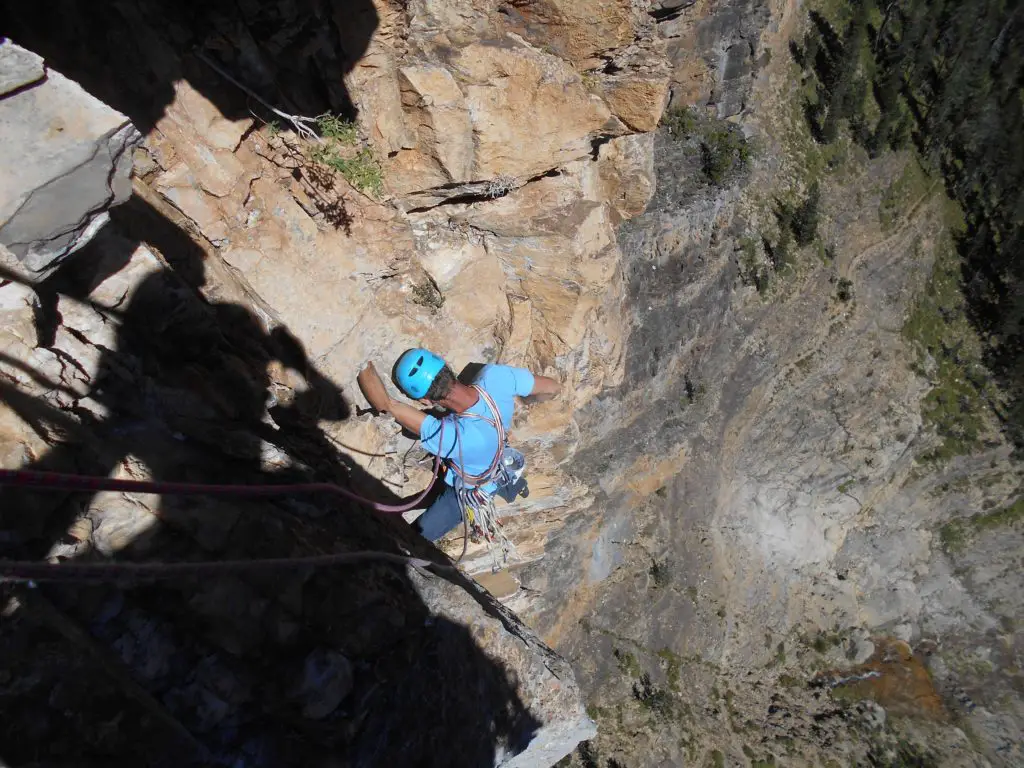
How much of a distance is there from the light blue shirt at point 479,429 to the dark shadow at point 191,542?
74cm

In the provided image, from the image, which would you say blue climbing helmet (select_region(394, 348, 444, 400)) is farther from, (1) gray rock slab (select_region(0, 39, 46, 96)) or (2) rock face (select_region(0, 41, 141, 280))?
(1) gray rock slab (select_region(0, 39, 46, 96))

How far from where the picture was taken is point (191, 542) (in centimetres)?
266

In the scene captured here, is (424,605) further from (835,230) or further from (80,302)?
(835,230)

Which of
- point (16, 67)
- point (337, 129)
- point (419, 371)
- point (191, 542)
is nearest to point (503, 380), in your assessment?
point (419, 371)

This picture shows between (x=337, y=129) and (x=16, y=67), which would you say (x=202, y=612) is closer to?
(x=16, y=67)

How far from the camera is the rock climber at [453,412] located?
414cm

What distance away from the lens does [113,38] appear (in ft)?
10.5

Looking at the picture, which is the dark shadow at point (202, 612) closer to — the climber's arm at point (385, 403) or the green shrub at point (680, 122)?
the climber's arm at point (385, 403)

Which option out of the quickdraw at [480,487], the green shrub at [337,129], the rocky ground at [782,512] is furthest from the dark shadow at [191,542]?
the rocky ground at [782,512]

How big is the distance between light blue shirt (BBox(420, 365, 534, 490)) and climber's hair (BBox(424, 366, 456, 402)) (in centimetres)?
25

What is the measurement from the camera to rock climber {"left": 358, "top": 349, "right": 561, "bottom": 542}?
4.14m

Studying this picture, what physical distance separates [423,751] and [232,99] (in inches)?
146

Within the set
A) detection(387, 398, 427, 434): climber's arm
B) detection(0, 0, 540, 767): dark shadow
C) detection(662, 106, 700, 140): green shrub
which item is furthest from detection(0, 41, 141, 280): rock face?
detection(662, 106, 700, 140): green shrub

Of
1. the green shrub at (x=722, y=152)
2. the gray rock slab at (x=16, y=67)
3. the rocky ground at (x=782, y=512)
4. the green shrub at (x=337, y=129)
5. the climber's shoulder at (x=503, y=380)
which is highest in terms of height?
the gray rock slab at (x=16, y=67)
